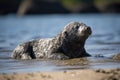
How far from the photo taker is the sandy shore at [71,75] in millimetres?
10905

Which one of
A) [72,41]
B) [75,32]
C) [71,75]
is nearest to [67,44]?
[72,41]

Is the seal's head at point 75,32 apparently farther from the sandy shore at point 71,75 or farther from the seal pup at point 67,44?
the sandy shore at point 71,75

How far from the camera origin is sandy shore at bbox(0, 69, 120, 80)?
10905 millimetres

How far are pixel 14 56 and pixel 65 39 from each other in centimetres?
182

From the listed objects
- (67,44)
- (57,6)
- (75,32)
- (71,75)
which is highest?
(57,6)

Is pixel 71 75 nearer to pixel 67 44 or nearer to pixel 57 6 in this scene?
pixel 67 44

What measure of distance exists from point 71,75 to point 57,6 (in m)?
69.5

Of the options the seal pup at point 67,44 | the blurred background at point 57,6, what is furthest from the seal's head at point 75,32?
the blurred background at point 57,6

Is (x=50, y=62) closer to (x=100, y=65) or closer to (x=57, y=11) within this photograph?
(x=100, y=65)

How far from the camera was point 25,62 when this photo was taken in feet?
48.1

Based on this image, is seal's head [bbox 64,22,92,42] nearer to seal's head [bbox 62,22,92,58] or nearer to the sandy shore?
seal's head [bbox 62,22,92,58]

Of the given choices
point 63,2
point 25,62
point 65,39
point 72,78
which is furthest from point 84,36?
point 63,2

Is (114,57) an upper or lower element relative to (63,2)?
lower

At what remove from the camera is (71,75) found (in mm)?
11195
